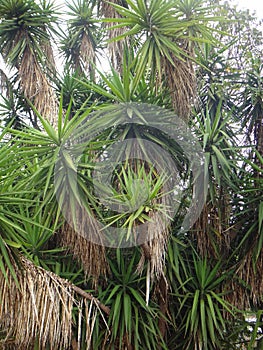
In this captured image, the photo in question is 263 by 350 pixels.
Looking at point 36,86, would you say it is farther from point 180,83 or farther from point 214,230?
point 214,230

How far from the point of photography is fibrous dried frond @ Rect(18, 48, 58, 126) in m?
4.65

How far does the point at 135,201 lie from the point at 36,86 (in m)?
2.08

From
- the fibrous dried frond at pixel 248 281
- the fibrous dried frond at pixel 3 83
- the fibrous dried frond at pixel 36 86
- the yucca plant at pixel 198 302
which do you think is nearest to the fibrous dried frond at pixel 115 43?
the fibrous dried frond at pixel 36 86

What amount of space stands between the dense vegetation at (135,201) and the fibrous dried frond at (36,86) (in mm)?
13

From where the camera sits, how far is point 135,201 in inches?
125

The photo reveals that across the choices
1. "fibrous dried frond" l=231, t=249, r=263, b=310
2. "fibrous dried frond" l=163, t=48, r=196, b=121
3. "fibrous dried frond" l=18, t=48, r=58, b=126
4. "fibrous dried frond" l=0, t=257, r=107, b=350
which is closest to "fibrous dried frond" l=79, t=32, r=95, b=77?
"fibrous dried frond" l=18, t=48, r=58, b=126

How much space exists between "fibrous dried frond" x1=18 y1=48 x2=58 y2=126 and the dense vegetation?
0.04ft

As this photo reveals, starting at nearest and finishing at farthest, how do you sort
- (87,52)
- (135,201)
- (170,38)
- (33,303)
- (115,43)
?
1. (33,303)
2. (135,201)
3. (170,38)
4. (115,43)
5. (87,52)

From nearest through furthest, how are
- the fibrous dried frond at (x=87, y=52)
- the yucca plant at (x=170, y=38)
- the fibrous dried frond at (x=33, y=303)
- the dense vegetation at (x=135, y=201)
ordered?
the fibrous dried frond at (x=33, y=303), the dense vegetation at (x=135, y=201), the yucca plant at (x=170, y=38), the fibrous dried frond at (x=87, y=52)

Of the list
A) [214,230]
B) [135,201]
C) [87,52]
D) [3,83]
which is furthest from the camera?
[87,52]

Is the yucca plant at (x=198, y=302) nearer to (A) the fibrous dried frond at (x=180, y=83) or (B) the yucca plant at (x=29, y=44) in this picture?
(A) the fibrous dried frond at (x=180, y=83)

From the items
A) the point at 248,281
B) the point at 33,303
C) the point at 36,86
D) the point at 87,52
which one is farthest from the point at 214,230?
the point at 87,52

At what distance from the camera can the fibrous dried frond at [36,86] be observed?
15.3 ft

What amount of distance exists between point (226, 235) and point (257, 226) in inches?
12.6
